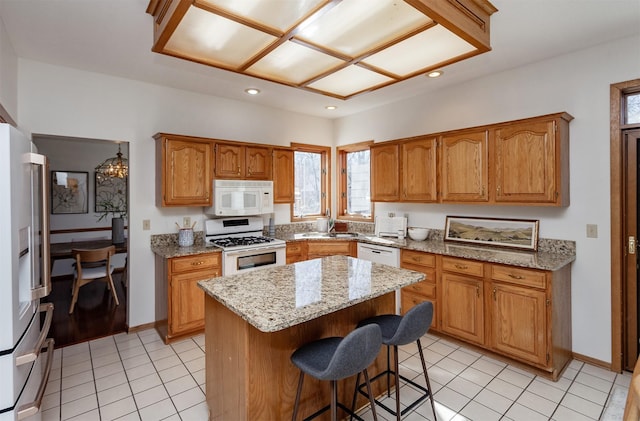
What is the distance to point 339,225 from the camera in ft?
15.6

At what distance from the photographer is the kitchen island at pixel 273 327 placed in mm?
1644

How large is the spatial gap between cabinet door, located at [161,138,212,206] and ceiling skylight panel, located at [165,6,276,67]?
1351mm

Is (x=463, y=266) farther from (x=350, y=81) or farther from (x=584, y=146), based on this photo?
(x=350, y=81)

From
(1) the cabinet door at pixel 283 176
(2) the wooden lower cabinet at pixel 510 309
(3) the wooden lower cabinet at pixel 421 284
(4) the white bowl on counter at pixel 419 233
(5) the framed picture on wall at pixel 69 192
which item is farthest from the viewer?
(5) the framed picture on wall at pixel 69 192

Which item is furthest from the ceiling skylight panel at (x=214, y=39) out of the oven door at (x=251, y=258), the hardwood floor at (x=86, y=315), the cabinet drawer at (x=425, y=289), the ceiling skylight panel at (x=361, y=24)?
the hardwood floor at (x=86, y=315)

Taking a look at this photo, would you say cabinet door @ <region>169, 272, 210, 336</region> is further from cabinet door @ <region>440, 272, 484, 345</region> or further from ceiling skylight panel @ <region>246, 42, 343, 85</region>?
cabinet door @ <region>440, 272, 484, 345</region>

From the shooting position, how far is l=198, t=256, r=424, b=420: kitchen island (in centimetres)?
164

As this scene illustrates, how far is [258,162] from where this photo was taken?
4094mm

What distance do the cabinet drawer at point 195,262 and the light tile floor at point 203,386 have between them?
760 millimetres

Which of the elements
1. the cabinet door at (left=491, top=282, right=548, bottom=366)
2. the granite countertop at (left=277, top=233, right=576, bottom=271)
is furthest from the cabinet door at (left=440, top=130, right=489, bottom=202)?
the cabinet door at (left=491, top=282, right=548, bottom=366)

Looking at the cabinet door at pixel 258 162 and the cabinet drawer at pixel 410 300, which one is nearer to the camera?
the cabinet drawer at pixel 410 300

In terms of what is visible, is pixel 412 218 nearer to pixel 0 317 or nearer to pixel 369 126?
pixel 369 126

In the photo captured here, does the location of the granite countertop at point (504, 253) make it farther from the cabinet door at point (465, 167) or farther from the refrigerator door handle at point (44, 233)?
the refrigerator door handle at point (44, 233)

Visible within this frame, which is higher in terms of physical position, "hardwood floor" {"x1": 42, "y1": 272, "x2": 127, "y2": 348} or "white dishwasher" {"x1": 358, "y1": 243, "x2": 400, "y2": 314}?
"white dishwasher" {"x1": 358, "y1": 243, "x2": 400, "y2": 314}
